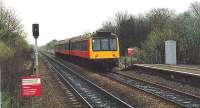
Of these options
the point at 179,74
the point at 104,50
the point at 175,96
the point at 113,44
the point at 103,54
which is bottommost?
the point at 175,96

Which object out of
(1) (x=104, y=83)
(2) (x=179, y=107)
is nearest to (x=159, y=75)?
(1) (x=104, y=83)

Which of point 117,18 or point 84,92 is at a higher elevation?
point 117,18

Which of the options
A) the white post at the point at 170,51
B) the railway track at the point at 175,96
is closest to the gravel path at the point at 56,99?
the railway track at the point at 175,96

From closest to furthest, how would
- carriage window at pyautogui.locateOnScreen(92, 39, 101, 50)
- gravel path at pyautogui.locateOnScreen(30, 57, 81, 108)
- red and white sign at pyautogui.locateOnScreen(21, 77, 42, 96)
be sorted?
1. red and white sign at pyautogui.locateOnScreen(21, 77, 42, 96)
2. gravel path at pyautogui.locateOnScreen(30, 57, 81, 108)
3. carriage window at pyautogui.locateOnScreen(92, 39, 101, 50)

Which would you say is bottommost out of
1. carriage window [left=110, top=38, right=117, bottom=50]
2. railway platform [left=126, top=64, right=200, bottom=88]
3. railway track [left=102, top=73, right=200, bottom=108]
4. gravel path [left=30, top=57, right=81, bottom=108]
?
gravel path [left=30, top=57, right=81, bottom=108]

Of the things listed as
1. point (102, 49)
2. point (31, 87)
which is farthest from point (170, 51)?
point (31, 87)

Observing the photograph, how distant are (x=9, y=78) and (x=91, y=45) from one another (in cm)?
1044

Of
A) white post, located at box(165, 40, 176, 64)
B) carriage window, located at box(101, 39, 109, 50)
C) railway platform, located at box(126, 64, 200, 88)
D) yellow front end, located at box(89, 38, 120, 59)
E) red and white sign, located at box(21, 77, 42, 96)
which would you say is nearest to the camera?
red and white sign, located at box(21, 77, 42, 96)

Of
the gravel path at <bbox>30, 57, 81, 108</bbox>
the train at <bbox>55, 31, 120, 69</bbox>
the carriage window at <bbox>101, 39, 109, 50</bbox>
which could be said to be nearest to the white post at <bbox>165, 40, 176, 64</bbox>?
the train at <bbox>55, 31, 120, 69</bbox>

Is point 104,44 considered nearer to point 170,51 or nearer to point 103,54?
point 103,54

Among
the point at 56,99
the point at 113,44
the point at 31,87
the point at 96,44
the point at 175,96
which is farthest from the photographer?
the point at 113,44

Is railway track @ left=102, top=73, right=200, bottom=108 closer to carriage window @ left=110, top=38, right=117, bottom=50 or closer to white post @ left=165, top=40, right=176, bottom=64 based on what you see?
carriage window @ left=110, top=38, right=117, bottom=50

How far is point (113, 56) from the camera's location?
95.8 ft

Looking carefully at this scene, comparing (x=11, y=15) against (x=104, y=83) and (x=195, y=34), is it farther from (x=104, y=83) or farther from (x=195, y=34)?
(x=104, y=83)
